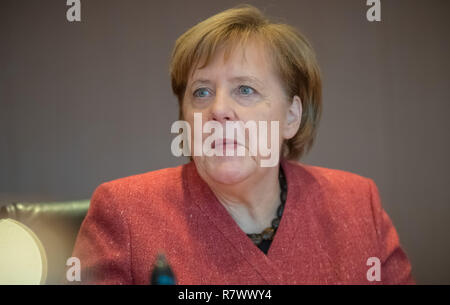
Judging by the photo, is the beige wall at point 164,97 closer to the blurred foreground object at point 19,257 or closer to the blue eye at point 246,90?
the blurred foreground object at point 19,257

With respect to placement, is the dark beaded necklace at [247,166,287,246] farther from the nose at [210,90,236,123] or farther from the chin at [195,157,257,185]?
the nose at [210,90,236,123]

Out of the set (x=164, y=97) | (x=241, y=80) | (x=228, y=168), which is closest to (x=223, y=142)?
(x=228, y=168)

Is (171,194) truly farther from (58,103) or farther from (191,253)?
(58,103)

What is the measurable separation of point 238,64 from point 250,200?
408 millimetres

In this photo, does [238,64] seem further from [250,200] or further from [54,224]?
[54,224]

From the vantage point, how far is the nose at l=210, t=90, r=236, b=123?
3.38 feet

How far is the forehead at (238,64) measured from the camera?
106 centimetres

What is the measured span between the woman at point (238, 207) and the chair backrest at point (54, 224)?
0.23ft

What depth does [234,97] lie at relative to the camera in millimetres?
1061

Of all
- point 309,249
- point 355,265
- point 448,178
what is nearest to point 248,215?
point 309,249

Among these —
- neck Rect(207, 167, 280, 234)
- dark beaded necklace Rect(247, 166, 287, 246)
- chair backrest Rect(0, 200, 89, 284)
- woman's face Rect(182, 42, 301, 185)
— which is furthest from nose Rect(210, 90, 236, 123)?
chair backrest Rect(0, 200, 89, 284)

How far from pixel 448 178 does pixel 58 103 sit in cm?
112

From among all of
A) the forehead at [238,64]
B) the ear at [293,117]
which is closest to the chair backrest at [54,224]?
the forehead at [238,64]

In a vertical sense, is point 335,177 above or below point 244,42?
below
